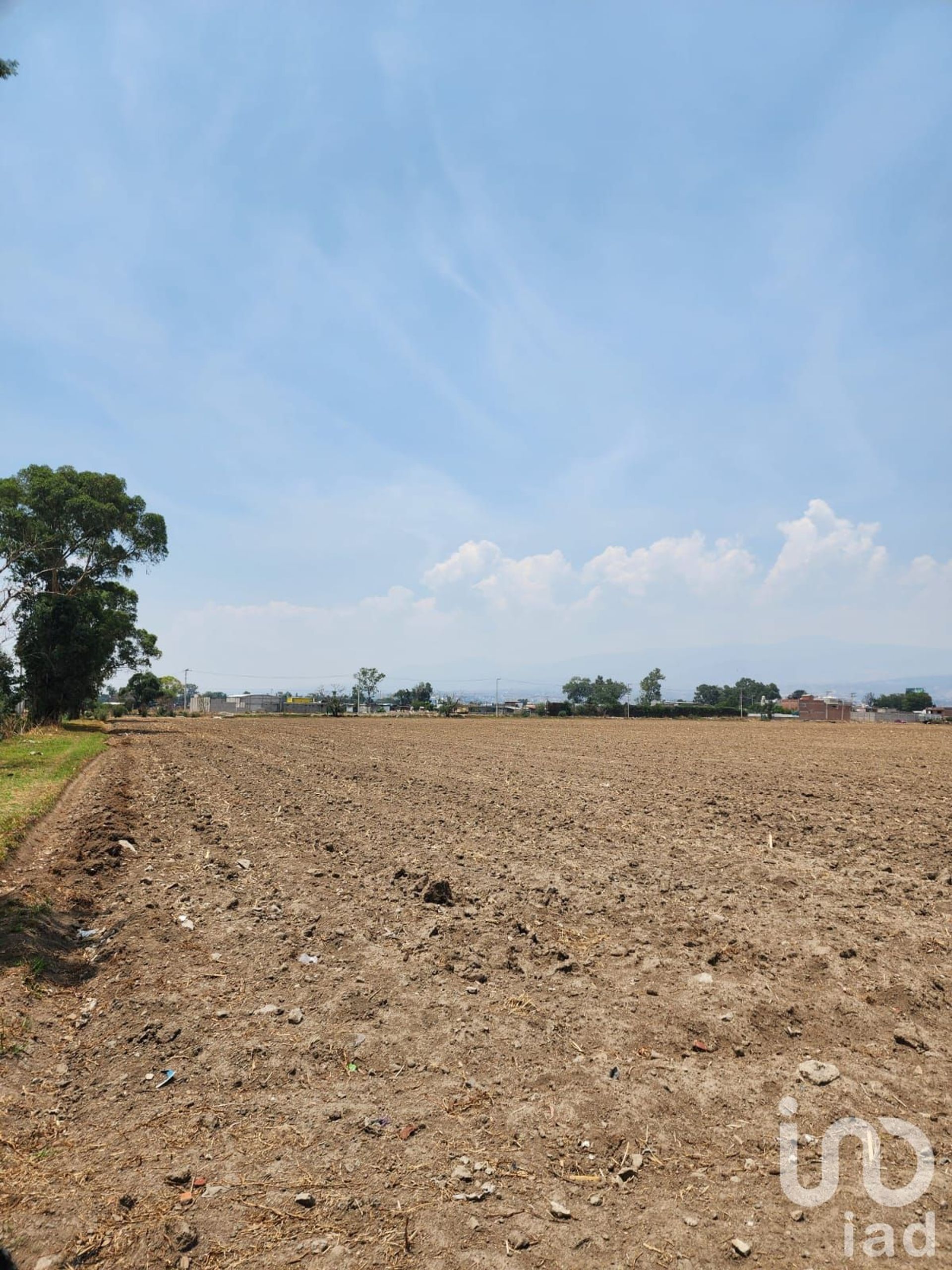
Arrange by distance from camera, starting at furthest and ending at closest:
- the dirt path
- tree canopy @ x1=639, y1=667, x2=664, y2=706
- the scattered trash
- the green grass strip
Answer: tree canopy @ x1=639, y1=667, x2=664, y2=706 → the green grass strip → the scattered trash → the dirt path

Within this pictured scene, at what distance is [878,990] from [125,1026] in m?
5.77

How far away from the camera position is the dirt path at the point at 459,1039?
3086mm

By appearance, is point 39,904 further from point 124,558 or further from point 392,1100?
point 124,558

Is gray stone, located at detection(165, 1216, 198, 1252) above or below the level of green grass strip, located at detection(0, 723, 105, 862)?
below

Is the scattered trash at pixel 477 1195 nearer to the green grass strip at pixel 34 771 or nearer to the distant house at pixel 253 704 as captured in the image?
the green grass strip at pixel 34 771

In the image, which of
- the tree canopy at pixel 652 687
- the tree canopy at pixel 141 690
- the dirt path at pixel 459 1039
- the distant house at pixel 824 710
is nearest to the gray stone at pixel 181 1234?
the dirt path at pixel 459 1039

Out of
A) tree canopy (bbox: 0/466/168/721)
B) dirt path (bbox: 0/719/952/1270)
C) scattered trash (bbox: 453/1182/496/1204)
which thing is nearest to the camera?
dirt path (bbox: 0/719/952/1270)

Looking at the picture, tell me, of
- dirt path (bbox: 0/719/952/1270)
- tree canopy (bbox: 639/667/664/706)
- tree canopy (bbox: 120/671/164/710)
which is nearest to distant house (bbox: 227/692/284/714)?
tree canopy (bbox: 120/671/164/710)

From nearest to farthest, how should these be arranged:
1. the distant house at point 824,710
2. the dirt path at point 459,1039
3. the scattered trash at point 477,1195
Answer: the dirt path at point 459,1039
the scattered trash at point 477,1195
the distant house at point 824,710

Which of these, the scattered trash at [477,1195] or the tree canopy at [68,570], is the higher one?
the tree canopy at [68,570]

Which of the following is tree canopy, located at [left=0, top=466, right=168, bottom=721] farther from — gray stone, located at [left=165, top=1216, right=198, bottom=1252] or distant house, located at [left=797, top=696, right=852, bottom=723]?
distant house, located at [left=797, top=696, right=852, bottom=723]

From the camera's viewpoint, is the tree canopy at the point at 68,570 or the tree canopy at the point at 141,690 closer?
the tree canopy at the point at 68,570

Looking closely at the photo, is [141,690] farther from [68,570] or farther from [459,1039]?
[459,1039]

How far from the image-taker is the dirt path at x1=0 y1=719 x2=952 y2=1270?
3086 millimetres
